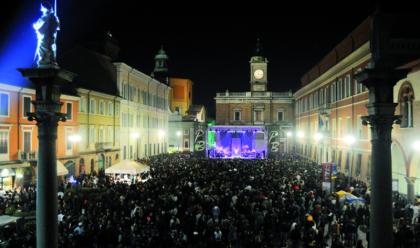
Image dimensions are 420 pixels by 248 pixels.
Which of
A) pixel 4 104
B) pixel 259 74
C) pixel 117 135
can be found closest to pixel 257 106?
pixel 259 74

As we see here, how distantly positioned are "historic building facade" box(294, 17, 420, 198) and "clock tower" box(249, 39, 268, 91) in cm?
2071

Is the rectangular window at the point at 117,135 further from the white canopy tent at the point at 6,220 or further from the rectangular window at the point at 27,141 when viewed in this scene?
the white canopy tent at the point at 6,220

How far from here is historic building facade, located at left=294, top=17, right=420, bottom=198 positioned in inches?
941

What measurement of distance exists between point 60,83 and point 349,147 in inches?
1200

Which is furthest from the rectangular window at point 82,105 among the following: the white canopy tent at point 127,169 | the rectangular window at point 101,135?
the white canopy tent at point 127,169

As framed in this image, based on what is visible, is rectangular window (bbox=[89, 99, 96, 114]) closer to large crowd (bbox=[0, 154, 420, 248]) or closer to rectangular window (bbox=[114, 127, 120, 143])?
rectangular window (bbox=[114, 127, 120, 143])

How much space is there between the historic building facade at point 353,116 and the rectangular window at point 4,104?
20716 mm

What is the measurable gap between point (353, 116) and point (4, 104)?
25.5 m

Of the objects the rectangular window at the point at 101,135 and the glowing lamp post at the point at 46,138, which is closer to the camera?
the glowing lamp post at the point at 46,138

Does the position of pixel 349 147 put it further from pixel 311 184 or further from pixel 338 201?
pixel 338 201

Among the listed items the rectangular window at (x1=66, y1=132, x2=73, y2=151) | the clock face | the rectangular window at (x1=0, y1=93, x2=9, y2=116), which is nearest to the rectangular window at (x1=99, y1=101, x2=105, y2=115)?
the rectangular window at (x1=66, y1=132, x2=73, y2=151)

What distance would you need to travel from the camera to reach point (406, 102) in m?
24.5

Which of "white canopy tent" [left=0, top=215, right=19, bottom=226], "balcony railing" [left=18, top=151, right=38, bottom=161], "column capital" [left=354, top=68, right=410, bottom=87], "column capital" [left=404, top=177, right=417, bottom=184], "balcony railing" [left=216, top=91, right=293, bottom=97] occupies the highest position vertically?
"balcony railing" [left=216, top=91, right=293, bottom=97]

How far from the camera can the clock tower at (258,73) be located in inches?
3174
